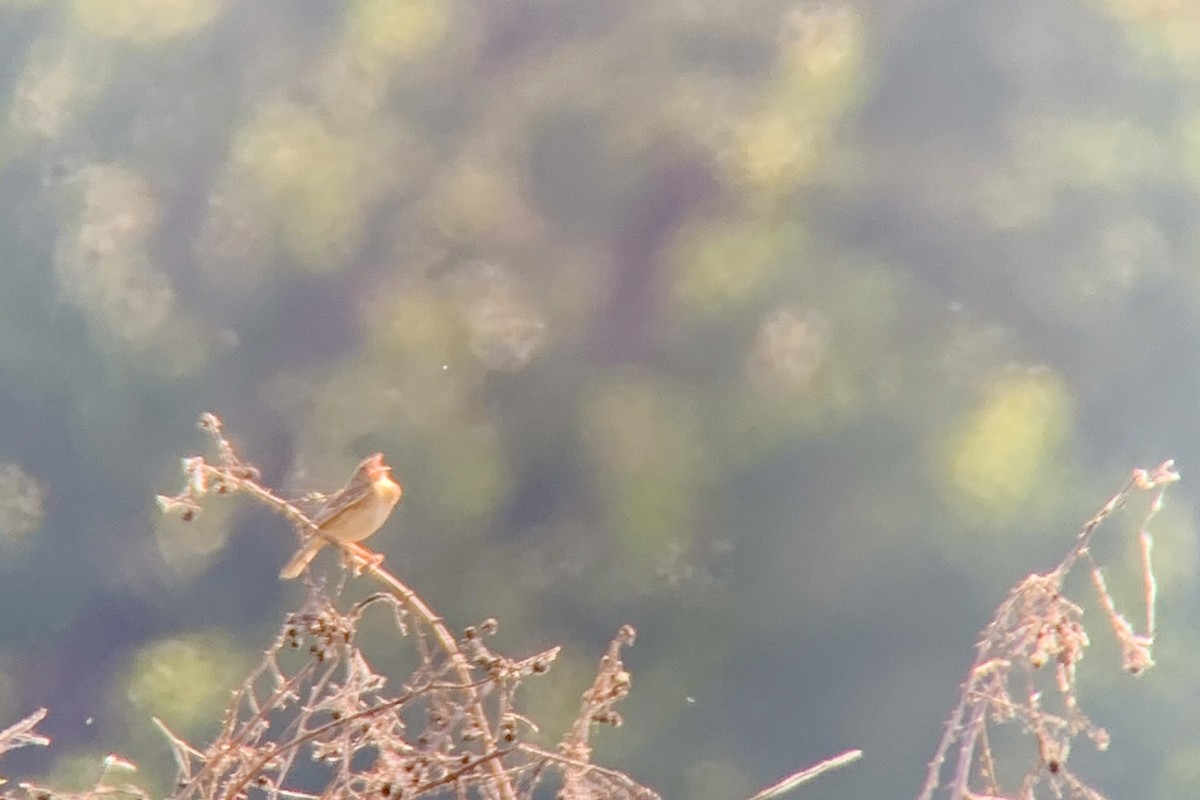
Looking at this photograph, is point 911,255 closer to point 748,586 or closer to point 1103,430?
point 1103,430

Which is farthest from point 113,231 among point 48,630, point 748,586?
point 748,586

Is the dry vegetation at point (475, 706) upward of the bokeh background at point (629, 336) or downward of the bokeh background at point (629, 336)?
downward

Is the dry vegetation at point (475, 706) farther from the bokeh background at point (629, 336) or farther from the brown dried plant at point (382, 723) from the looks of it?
the bokeh background at point (629, 336)

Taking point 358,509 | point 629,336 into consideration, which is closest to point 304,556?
point 358,509

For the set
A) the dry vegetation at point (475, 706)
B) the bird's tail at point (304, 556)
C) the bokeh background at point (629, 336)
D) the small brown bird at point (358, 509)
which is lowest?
the dry vegetation at point (475, 706)

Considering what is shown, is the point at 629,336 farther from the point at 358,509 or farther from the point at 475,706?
the point at 475,706

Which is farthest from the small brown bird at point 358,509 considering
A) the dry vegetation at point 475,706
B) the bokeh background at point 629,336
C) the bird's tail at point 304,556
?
the bokeh background at point 629,336

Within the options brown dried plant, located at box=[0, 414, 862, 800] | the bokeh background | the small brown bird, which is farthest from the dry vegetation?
the bokeh background
